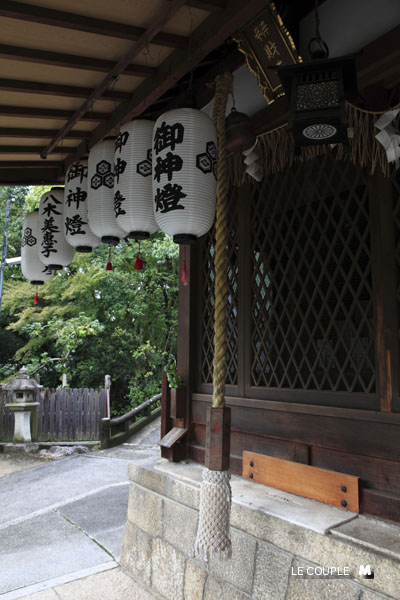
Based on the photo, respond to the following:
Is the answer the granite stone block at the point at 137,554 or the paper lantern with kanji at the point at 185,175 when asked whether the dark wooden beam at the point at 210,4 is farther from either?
the granite stone block at the point at 137,554

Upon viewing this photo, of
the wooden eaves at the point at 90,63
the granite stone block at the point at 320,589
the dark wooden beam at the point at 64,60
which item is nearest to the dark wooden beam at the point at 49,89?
the wooden eaves at the point at 90,63

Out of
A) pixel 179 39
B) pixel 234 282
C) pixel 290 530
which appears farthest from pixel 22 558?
pixel 179 39

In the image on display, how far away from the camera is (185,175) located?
3254mm

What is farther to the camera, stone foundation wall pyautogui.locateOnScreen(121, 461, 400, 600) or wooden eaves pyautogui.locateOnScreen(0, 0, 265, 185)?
wooden eaves pyautogui.locateOnScreen(0, 0, 265, 185)

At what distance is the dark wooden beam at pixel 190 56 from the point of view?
2801 millimetres

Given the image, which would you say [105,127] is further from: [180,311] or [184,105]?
[180,311]

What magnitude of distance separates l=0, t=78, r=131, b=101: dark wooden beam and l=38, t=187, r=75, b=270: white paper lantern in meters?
1.50

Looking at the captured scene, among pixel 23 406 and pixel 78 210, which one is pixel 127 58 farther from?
pixel 23 406

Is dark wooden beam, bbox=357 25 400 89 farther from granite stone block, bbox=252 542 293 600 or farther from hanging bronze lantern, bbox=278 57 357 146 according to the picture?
granite stone block, bbox=252 542 293 600

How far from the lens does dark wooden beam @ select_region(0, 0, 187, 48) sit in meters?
2.82

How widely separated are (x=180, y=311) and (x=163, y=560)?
2494 millimetres

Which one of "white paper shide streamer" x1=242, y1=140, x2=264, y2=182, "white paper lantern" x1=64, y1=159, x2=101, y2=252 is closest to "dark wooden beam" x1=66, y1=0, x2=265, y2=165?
"white paper lantern" x1=64, y1=159, x2=101, y2=252

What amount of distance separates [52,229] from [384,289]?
381 cm

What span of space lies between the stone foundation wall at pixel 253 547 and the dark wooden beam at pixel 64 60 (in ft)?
11.8
